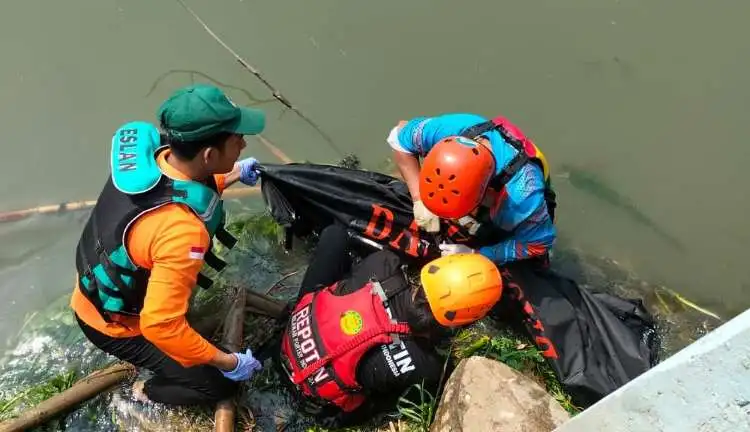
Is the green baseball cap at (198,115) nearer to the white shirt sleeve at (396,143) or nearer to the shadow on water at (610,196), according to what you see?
the white shirt sleeve at (396,143)

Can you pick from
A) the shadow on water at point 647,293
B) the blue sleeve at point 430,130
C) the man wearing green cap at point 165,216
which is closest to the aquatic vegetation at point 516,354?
the shadow on water at point 647,293

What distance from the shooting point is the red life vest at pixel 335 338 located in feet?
8.72

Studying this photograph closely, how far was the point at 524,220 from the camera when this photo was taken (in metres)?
3.10

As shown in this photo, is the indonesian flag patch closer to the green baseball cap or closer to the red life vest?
the green baseball cap

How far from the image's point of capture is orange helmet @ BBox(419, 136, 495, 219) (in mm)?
2750

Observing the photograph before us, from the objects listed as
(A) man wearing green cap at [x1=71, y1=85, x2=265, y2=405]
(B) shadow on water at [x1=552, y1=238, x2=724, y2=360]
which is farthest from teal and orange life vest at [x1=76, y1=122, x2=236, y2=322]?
(B) shadow on water at [x1=552, y1=238, x2=724, y2=360]

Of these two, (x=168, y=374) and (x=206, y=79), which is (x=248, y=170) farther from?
(x=206, y=79)

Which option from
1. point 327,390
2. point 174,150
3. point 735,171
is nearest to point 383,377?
point 327,390

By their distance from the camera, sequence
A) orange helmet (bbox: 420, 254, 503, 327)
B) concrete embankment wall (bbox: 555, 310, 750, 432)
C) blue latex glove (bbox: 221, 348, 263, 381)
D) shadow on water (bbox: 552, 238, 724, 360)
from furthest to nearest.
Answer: shadow on water (bbox: 552, 238, 724, 360) < blue latex glove (bbox: 221, 348, 263, 381) < orange helmet (bbox: 420, 254, 503, 327) < concrete embankment wall (bbox: 555, 310, 750, 432)

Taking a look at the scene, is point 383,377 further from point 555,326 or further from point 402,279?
point 555,326

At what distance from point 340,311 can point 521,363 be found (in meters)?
1.21

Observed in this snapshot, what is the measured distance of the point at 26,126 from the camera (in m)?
4.87

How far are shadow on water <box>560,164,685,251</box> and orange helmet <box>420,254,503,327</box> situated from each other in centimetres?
237

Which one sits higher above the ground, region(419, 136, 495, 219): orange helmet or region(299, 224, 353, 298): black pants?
region(419, 136, 495, 219): orange helmet
